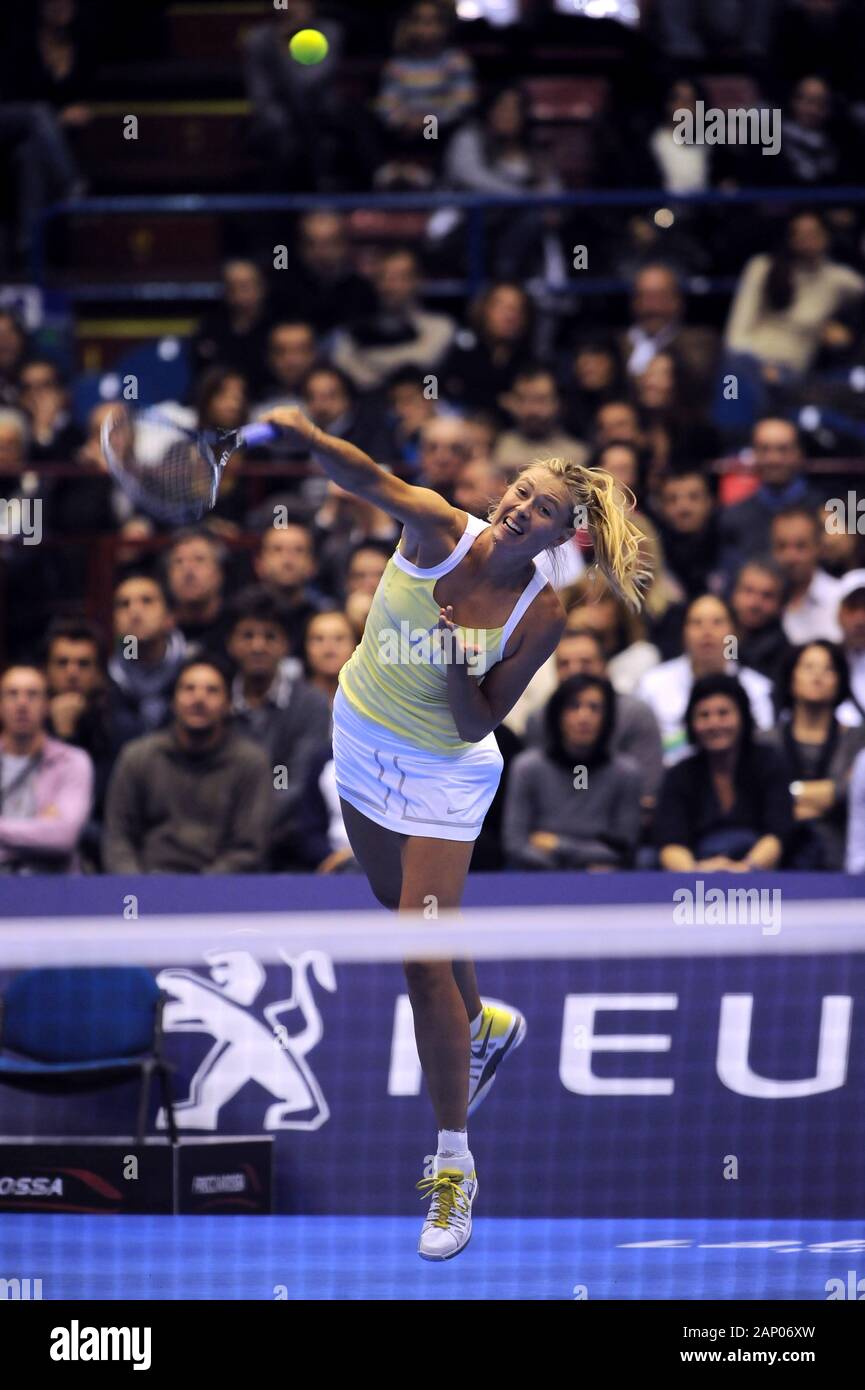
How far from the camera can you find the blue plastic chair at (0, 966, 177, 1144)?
27.2 ft

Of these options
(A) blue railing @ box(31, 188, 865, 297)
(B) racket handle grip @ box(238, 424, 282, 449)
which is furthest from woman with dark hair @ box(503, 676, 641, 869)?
(A) blue railing @ box(31, 188, 865, 297)

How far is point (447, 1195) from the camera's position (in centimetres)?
659

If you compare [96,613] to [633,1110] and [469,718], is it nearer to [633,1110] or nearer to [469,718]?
[633,1110]

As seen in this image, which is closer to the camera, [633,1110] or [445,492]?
[633,1110]

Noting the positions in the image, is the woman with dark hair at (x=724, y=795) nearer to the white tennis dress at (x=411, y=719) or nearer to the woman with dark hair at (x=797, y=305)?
the white tennis dress at (x=411, y=719)

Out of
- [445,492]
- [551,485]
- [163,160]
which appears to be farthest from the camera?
[163,160]

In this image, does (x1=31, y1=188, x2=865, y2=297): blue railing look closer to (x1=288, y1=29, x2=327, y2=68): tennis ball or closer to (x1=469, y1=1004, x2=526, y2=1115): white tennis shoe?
(x1=288, y1=29, x2=327, y2=68): tennis ball

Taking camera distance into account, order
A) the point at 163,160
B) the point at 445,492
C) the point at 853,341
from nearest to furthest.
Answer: the point at 445,492
the point at 853,341
the point at 163,160

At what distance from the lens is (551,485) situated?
6.14 m

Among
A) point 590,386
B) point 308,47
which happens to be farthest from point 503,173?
point 590,386

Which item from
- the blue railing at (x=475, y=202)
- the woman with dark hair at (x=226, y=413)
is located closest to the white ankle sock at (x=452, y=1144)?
the woman with dark hair at (x=226, y=413)

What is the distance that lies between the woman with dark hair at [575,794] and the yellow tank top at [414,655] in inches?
90.2

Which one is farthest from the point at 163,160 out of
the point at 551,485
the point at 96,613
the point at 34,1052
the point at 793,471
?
the point at 551,485
